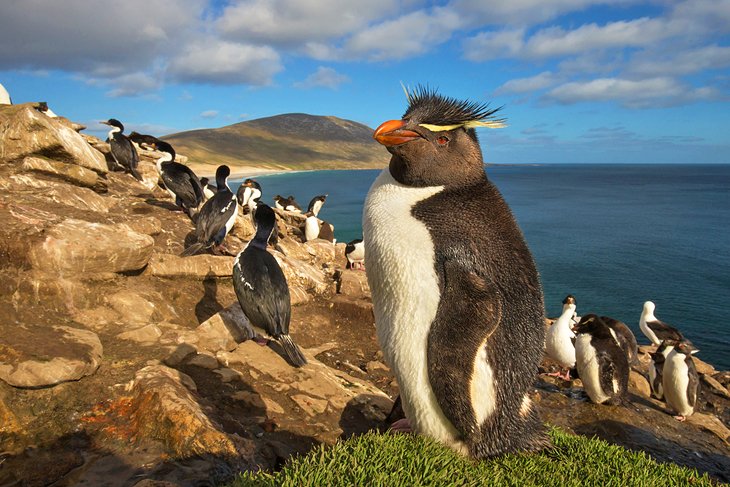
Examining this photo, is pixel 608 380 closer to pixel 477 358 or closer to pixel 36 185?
pixel 477 358

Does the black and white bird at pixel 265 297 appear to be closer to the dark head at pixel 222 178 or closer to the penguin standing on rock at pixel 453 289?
the penguin standing on rock at pixel 453 289

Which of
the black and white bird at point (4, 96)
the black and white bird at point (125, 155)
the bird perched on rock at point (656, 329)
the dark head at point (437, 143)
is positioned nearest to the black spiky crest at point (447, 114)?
the dark head at point (437, 143)

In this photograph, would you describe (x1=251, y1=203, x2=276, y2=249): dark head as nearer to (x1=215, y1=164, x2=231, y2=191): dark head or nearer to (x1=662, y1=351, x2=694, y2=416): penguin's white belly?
(x1=215, y1=164, x2=231, y2=191): dark head

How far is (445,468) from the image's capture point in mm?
2988

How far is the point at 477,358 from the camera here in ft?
10.3

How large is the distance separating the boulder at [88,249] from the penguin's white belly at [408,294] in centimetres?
459

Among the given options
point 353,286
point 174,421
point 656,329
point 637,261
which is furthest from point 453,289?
point 637,261

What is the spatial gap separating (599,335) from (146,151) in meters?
15.8

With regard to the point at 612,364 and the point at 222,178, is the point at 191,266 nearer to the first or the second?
the point at 222,178

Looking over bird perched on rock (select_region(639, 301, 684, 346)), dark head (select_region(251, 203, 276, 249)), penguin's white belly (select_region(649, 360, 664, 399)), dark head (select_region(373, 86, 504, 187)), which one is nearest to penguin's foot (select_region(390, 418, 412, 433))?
dark head (select_region(373, 86, 504, 187))

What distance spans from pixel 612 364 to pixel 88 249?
8.53 m

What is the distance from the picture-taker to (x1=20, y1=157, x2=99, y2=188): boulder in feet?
29.8

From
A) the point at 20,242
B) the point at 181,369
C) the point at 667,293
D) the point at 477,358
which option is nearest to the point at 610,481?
the point at 477,358

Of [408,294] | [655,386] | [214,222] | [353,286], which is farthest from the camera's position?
[655,386]
